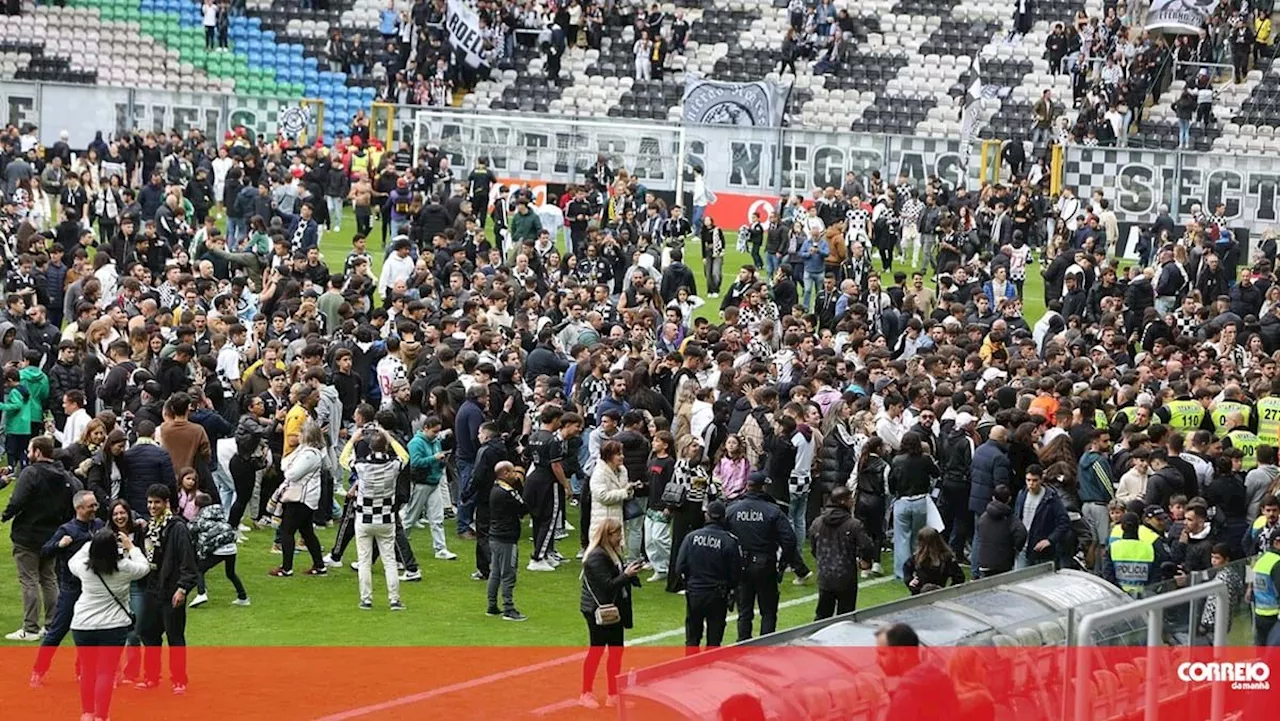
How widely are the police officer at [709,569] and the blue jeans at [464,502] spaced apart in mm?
3944

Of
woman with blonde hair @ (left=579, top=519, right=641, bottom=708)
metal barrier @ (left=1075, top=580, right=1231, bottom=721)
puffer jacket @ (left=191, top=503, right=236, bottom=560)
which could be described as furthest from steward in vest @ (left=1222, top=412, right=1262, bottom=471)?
puffer jacket @ (left=191, top=503, right=236, bottom=560)

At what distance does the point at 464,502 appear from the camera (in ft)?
60.8

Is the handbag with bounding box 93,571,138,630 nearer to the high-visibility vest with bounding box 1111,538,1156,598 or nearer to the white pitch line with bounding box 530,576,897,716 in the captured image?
the white pitch line with bounding box 530,576,897,716

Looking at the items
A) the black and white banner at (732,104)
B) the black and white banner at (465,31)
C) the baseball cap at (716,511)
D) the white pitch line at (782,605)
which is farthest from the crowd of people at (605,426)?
the black and white banner at (465,31)

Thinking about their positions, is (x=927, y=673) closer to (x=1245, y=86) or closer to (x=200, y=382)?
(x=200, y=382)

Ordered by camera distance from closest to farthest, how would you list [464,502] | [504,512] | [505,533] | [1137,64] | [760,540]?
1. [760,540]
2. [504,512]
3. [505,533]
4. [464,502]
5. [1137,64]

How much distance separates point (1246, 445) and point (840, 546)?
4.80 metres

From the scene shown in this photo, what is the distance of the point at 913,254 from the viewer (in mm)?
34469

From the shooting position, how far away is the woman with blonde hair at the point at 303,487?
1642 cm

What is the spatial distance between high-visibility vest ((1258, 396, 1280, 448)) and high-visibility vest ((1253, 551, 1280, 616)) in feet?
18.0

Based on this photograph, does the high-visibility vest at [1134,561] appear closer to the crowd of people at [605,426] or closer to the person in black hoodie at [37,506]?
the crowd of people at [605,426]

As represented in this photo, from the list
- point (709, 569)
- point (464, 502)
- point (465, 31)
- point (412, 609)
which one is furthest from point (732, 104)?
point (709, 569)

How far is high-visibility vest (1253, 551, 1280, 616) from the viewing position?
12930 mm

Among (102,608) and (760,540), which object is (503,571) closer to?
(760,540)
